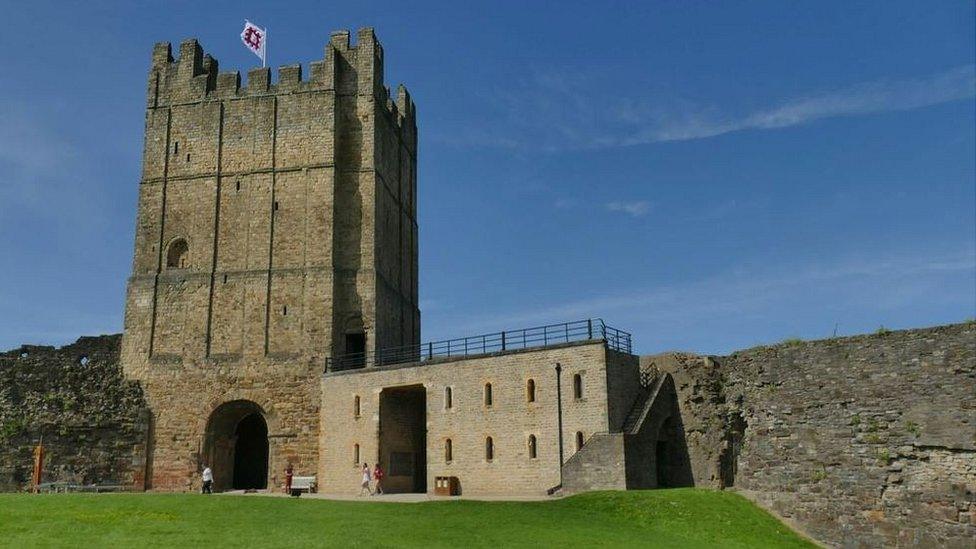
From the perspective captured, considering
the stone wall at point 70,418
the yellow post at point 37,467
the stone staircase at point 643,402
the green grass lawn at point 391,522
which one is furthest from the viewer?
the stone wall at point 70,418

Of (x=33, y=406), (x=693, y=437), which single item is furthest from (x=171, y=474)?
(x=693, y=437)

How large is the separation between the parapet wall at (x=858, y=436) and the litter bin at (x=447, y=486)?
8150 mm

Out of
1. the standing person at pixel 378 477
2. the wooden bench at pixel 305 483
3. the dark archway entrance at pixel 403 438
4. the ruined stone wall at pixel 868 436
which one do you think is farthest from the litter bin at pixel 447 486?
the ruined stone wall at pixel 868 436

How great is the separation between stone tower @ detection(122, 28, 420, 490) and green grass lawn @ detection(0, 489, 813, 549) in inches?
470

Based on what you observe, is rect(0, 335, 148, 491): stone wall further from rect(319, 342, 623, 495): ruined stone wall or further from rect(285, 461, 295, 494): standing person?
rect(319, 342, 623, 495): ruined stone wall

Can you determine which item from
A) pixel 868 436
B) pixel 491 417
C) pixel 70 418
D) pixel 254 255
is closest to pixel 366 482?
pixel 491 417

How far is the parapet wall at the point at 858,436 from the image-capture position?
21.5 meters

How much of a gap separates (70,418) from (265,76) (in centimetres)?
1689

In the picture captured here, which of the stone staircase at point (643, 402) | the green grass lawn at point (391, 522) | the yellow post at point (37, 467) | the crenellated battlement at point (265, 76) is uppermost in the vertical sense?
the crenellated battlement at point (265, 76)

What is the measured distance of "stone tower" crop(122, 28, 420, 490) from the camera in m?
37.5

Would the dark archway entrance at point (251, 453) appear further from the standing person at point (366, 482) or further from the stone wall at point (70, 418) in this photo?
the standing person at point (366, 482)

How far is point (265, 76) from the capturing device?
136ft

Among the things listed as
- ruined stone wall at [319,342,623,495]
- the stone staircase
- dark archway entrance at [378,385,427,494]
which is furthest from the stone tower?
the stone staircase

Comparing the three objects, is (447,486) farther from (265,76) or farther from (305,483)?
(265,76)
